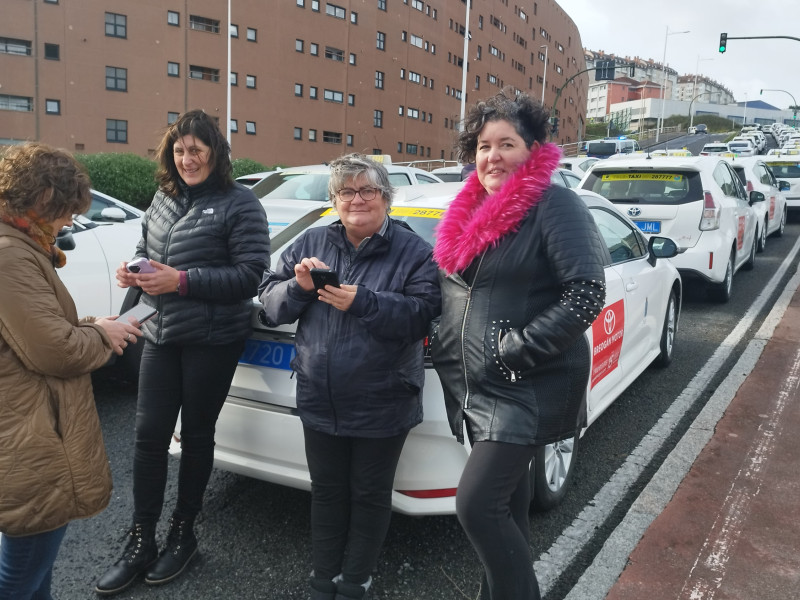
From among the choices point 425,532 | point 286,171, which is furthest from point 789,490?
point 286,171

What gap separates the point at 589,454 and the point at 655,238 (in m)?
1.85

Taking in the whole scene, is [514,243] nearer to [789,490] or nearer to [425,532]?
[425,532]

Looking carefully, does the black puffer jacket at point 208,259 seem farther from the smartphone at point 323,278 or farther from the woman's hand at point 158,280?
the smartphone at point 323,278

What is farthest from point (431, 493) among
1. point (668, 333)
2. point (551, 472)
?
point (668, 333)

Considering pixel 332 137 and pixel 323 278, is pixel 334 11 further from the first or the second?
pixel 323 278

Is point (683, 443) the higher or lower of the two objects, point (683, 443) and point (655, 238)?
the lower

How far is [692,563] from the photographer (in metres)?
3.07

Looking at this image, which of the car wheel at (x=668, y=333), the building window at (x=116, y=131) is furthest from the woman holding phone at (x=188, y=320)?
the building window at (x=116, y=131)

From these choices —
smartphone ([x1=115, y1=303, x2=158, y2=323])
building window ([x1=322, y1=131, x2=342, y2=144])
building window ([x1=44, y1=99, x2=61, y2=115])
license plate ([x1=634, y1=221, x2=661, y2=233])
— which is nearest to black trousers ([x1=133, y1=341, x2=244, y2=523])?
smartphone ([x1=115, y1=303, x2=158, y2=323])

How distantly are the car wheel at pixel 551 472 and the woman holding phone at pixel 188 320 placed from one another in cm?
149

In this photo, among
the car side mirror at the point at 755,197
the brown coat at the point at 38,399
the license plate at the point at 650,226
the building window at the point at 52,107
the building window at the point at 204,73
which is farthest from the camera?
the building window at the point at 204,73

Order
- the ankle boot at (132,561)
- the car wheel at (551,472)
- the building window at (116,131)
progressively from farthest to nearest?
the building window at (116,131), the car wheel at (551,472), the ankle boot at (132,561)

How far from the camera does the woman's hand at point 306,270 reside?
96.8 inches

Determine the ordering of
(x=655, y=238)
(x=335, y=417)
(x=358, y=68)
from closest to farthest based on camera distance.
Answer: (x=335, y=417) < (x=655, y=238) < (x=358, y=68)
